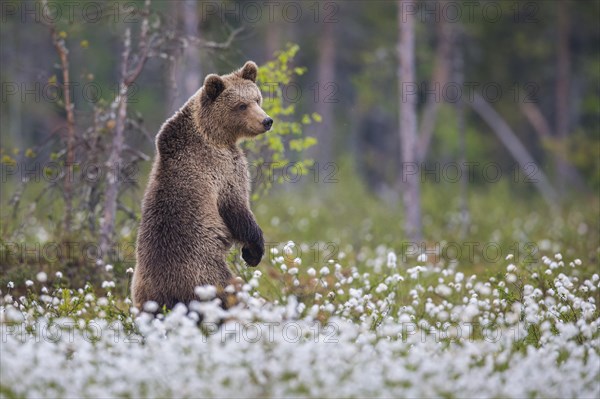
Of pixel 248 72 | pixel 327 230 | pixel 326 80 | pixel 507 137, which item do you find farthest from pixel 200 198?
pixel 507 137

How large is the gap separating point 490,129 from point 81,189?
954 inches

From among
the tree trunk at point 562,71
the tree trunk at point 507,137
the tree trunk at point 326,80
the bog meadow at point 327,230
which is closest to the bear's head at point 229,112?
the bog meadow at point 327,230

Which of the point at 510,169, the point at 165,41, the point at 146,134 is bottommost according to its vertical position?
the point at 510,169

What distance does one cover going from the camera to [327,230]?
17172 mm

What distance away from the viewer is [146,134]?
1073 centimetres

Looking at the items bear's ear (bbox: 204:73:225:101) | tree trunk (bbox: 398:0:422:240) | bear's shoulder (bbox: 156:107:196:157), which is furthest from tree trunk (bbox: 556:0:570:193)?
bear's shoulder (bbox: 156:107:196:157)

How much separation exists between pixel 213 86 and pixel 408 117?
850cm

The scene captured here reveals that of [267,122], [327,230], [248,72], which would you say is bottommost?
[327,230]

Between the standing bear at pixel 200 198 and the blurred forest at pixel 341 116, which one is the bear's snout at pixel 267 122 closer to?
the standing bear at pixel 200 198

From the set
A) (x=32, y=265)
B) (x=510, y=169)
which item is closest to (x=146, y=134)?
(x=32, y=265)

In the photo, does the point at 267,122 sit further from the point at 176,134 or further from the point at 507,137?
the point at 507,137

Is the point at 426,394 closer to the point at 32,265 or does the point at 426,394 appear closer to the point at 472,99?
the point at 32,265

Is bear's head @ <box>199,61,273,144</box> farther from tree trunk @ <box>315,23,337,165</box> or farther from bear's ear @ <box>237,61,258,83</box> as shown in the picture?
tree trunk @ <box>315,23,337,165</box>

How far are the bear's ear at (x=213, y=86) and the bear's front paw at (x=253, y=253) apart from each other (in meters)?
1.41
